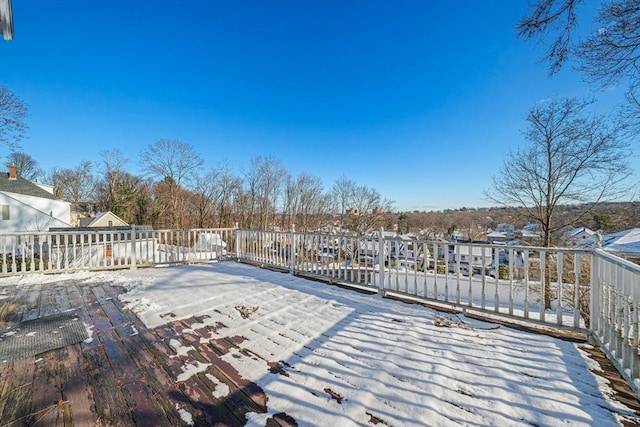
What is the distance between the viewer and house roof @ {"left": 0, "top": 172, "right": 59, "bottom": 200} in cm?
1644

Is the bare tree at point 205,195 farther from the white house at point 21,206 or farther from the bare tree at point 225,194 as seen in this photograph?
the white house at point 21,206

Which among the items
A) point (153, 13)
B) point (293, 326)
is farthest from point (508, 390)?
point (153, 13)

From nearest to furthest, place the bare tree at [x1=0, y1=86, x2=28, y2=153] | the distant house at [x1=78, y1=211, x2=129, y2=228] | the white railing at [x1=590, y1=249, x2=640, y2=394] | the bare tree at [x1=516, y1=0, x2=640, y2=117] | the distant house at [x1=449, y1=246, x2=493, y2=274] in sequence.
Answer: the white railing at [x1=590, y1=249, x2=640, y2=394], the bare tree at [x1=516, y1=0, x2=640, y2=117], the distant house at [x1=449, y1=246, x2=493, y2=274], the bare tree at [x1=0, y1=86, x2=28, y2=153], the distant house at [x1=78, y1=211, x2=129, y2=228]

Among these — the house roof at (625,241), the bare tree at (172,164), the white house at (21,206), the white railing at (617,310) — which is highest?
the bare tree at (172,164)

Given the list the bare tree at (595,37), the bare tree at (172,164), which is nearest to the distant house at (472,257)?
the bare tree at (595,37)

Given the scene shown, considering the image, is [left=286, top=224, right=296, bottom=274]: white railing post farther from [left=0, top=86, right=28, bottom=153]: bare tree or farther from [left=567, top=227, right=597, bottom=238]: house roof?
[left=0, top=86, right=28, bottom=153]: bare tree

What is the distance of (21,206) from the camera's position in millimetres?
16078

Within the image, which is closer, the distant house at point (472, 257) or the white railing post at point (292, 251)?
the distant house at point (472, 257)

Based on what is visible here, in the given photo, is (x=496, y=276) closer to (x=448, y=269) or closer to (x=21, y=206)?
(x=448, y=269)

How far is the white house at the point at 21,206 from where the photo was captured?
615 inches

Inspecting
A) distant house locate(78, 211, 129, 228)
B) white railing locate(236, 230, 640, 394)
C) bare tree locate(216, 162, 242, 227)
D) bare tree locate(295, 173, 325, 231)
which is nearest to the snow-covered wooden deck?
white railing locate(236, 230, 640, 394)

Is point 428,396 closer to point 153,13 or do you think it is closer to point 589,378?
point 589,378

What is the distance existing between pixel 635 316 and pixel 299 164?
69.9ft

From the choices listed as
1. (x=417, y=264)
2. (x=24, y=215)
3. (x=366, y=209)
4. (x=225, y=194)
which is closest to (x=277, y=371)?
(x=417, y=264)
